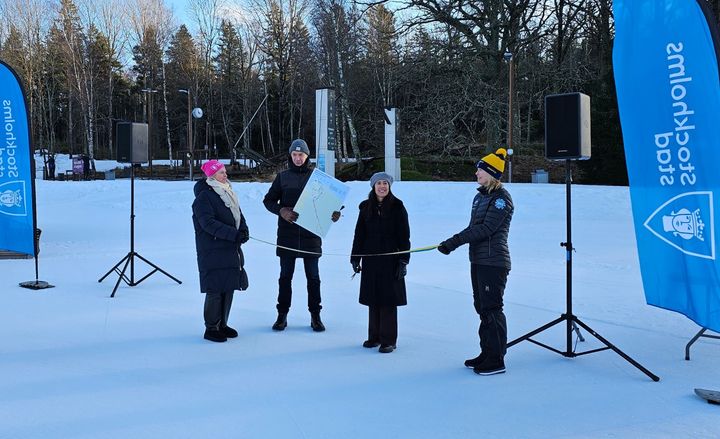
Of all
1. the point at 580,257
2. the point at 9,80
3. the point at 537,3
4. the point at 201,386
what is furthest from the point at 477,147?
the point at 201,386

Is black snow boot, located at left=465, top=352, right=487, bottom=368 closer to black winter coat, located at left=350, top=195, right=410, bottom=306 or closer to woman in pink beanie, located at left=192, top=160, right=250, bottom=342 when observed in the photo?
black winter coat, located at left=350, top=195, right=410, bottom=306

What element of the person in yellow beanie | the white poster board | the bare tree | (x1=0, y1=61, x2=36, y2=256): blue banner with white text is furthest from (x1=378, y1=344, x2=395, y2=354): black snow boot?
the bare tree

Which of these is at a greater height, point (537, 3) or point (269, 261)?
point (537, 3)

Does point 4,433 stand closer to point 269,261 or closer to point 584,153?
point 584,153

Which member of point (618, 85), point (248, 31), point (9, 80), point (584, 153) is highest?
point (248, 31)

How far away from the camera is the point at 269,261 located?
9.91 meters

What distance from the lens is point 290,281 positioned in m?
5.67

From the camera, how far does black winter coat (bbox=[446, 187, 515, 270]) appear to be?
4.38 metres

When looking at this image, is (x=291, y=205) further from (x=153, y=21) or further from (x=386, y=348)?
(x=153, y=21)

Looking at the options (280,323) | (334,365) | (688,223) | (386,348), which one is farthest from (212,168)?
(688,223)

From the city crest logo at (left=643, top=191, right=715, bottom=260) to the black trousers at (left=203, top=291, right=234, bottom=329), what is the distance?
345cm

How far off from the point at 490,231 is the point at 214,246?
2.36 meters

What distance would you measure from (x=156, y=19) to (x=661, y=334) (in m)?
44.4

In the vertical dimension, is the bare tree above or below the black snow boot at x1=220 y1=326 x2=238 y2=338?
above
